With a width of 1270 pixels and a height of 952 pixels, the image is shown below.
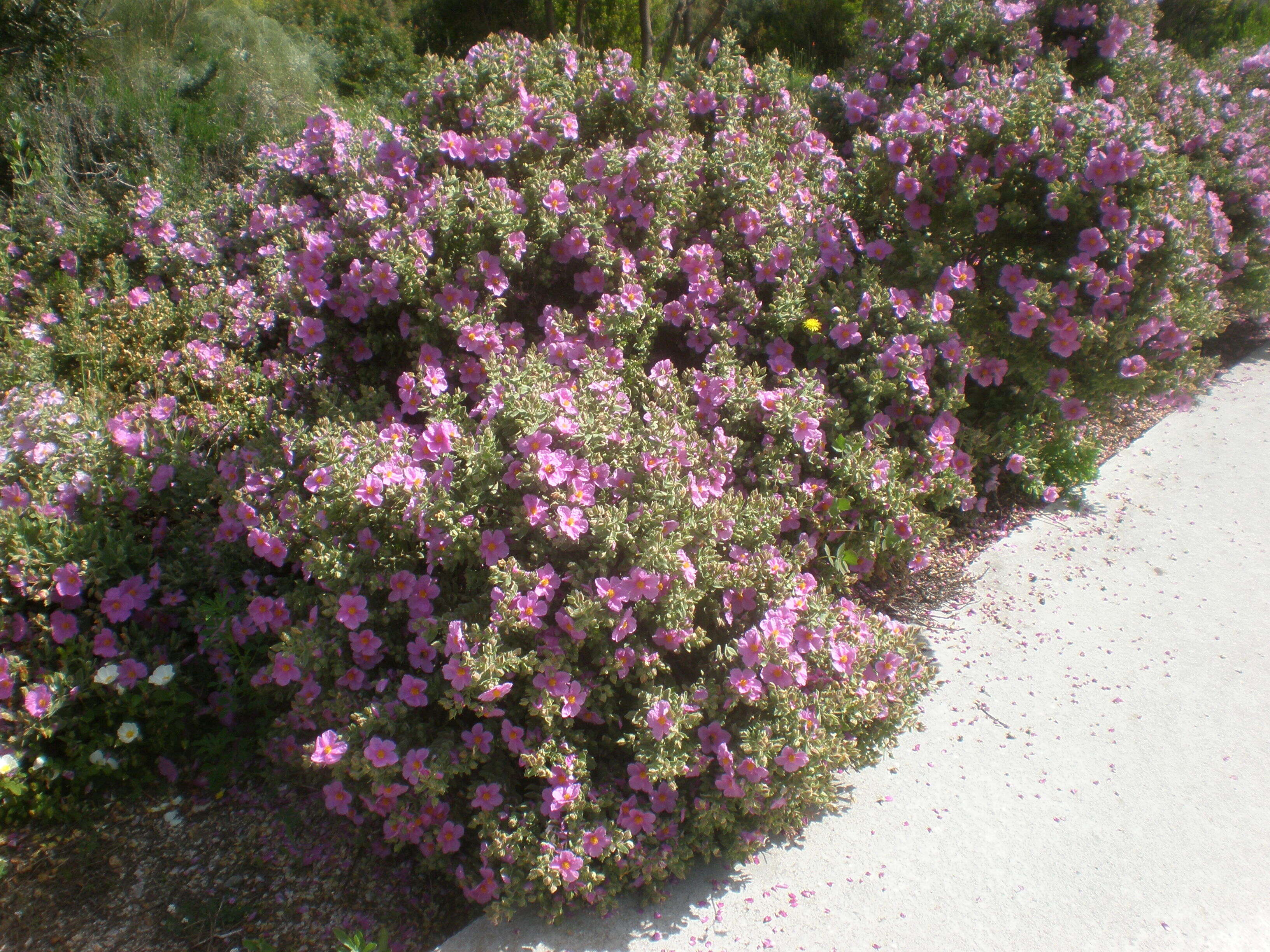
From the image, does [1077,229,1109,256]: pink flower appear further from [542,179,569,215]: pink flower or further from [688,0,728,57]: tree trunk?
[688,0,728,57]: tree trunk

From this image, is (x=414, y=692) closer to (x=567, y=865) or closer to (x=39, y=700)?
(x=567, y=865)

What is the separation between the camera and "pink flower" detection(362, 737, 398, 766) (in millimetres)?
1724

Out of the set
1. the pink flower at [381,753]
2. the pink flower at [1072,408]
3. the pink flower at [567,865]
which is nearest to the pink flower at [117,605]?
the pink flower at [381,753]

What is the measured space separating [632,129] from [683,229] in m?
0.55

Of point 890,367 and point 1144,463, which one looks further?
point 1144,463

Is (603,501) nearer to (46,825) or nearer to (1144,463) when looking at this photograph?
(46,825)

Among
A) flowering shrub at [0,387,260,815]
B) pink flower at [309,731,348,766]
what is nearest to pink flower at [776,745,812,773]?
pink flower at [309,731,348,766]

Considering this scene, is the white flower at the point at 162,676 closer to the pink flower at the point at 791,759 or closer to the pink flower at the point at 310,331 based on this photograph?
the pink flower at the point at 310,331

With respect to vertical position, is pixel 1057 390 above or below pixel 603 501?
below

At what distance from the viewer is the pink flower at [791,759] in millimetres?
1789

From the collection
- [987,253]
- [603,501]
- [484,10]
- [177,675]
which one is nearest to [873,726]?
[603,501]

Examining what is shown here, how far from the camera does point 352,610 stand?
1.90m

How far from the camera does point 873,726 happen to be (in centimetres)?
212

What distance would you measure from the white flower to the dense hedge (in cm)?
1
